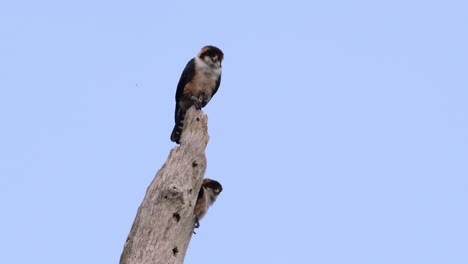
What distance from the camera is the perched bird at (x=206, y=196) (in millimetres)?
8086

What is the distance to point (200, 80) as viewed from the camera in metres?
10.7

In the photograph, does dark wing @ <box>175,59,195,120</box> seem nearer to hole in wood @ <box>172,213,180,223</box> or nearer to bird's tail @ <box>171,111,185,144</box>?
bird's tail @ <box>171,111,185,144</box>

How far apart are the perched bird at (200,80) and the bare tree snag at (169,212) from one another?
11.1 feet

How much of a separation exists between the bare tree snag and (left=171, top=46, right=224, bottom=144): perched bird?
339cm

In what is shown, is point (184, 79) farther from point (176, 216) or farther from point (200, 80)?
point (176, 216)

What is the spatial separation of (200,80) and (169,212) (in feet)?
14.0

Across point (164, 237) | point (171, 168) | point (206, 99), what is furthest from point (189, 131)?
point (206, 99)

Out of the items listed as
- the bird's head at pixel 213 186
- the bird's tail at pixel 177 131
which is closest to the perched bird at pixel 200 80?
the bird's tail at pixel 177 131

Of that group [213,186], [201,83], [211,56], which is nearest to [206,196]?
[213,186]

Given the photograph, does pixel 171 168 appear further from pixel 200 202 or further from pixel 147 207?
pixel 200 202

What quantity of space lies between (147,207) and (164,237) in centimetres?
35

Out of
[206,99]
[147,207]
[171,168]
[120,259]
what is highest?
[206,99]

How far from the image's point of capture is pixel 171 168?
277 inches

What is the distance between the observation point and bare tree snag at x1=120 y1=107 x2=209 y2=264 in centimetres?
648
